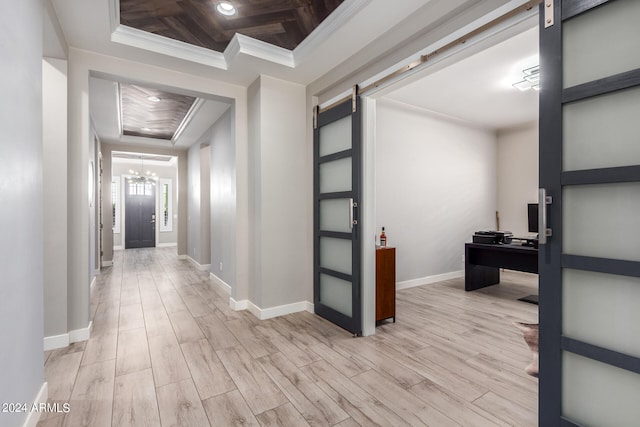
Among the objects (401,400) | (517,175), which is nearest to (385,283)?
(401,400)

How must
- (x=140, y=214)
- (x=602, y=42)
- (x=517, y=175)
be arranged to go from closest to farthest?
(x=602, y=42) → (x=517, y=175) → (x=140, y=214)

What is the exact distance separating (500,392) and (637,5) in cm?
223

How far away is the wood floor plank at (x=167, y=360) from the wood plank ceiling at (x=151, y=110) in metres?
2.91

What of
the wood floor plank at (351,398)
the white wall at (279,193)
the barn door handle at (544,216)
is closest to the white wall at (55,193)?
the white wall at (279,193)

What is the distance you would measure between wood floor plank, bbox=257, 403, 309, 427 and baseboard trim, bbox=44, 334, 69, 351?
2117 mm

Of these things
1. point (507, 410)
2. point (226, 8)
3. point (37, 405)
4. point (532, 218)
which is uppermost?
point (226, 8)

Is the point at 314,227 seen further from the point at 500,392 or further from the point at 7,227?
the point at 7,227

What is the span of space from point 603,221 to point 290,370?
84.1 inches

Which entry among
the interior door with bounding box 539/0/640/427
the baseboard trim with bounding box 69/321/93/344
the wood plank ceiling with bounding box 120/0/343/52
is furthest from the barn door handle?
the baseboard trim with bounding box 69/321/93/344

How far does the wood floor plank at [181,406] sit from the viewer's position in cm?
174

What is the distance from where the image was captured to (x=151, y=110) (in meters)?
4.94

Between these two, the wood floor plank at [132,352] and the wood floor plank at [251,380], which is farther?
the wood floor plank at [132,352]

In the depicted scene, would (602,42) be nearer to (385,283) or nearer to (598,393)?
(598,393)

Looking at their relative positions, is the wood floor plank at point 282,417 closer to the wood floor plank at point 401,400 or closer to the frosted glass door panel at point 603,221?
the wood floor plank at point 401,400
